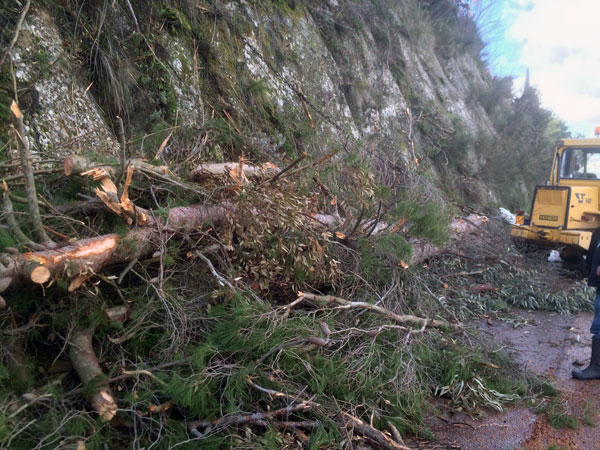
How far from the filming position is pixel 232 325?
3.61 meters

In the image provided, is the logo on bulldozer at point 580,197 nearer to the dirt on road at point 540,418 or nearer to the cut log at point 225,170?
the dirt on road at point 540,418

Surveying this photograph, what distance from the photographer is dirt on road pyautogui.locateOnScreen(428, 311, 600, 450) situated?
11.8 feet

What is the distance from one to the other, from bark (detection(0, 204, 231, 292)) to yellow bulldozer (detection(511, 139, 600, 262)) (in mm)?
6570

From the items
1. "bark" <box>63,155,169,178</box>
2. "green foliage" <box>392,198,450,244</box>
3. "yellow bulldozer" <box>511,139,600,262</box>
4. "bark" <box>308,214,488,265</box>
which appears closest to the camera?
"bark" <box>63,155,169,178</box>

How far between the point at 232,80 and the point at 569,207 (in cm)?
613

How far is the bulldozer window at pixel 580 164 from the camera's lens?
9.36m

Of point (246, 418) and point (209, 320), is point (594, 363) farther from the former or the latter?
point (209, 320)

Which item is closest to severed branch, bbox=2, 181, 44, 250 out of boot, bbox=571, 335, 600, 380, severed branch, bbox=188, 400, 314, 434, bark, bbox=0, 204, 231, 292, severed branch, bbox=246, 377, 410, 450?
bark, bbox=0, 204, 231, 292

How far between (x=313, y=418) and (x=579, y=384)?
284 cm

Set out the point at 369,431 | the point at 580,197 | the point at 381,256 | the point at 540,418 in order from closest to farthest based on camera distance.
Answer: the point at 369,431
the point at 540,418
the point at 381,256
the point at 580,197

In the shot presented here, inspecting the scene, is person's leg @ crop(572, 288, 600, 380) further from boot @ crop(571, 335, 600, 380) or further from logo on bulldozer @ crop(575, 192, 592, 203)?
logo on bulldozer @ crop(575, 192, 592, 203)

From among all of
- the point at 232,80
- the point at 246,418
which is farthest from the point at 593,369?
the point at 232,80

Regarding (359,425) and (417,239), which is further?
(417,239)

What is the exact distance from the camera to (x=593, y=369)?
473 centimetres
